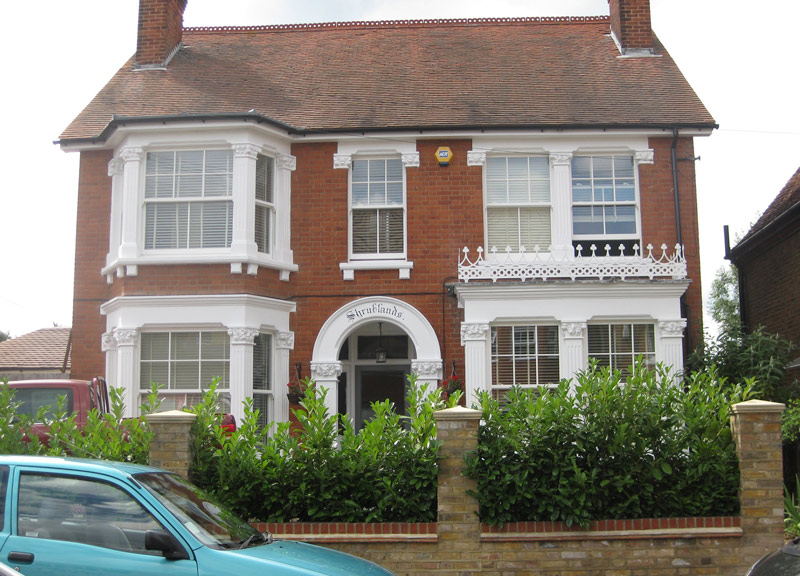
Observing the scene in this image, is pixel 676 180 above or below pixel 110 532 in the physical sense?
above

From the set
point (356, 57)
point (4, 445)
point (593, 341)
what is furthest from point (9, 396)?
point (356, 57)

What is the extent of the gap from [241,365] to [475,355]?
382 cm

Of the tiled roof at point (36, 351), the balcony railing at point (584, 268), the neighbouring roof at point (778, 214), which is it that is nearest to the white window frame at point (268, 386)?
the balcony railing at point (584, 268)

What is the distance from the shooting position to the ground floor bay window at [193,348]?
14477mm

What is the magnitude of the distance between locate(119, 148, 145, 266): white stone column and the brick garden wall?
25.6ft

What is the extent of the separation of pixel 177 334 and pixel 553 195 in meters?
6.88

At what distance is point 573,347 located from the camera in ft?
47.1

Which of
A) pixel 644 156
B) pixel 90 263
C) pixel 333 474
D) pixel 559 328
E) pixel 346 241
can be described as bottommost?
pixel 333 474

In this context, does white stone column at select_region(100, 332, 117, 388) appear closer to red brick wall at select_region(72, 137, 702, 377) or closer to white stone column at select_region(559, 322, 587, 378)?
red brick wall at select_region(72, 137, 702, 377)

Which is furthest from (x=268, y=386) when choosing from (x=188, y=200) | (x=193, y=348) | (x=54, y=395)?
(x=54, y=395)

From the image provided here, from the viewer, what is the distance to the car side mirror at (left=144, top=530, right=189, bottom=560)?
219 inches

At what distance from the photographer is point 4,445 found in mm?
8789

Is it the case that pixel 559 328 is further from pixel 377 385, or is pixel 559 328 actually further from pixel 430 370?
pixel 377 385

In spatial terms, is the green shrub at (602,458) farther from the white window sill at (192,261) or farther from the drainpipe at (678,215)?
the white window sill at (192,261)
